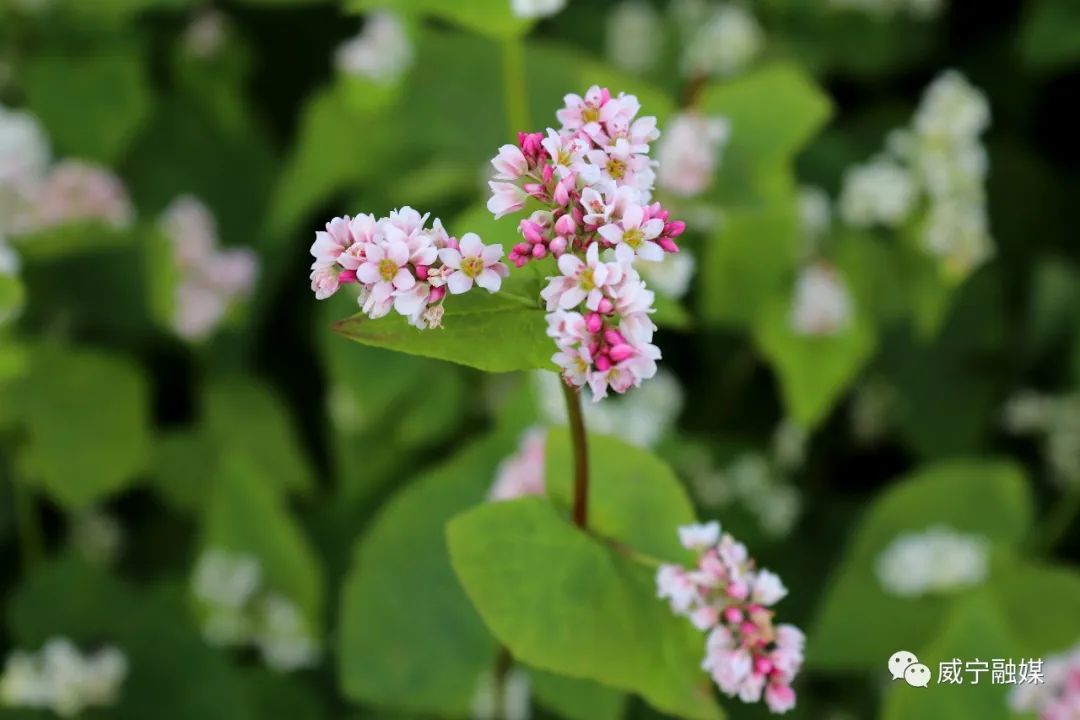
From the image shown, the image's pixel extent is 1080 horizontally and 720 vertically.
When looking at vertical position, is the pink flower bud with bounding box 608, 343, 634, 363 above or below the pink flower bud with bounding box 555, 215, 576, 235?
below

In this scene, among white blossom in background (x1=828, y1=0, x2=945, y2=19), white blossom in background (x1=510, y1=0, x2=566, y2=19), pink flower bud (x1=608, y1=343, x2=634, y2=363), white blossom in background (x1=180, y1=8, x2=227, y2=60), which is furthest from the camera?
white blossom in background (x1=180, y1=8, x2=227, y2=60)

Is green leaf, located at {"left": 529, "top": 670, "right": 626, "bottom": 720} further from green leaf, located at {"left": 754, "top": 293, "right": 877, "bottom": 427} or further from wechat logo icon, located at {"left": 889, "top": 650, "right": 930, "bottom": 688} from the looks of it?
green leaf, located at {"left": 754, "top": 293, "right": 877, "bottom": 427}

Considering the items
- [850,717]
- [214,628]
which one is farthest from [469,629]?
[850,717]

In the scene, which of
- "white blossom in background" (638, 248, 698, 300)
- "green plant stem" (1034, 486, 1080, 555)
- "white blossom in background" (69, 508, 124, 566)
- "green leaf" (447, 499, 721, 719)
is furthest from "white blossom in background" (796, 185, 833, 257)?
"white blossom in background" (69, 508, 124, 566)

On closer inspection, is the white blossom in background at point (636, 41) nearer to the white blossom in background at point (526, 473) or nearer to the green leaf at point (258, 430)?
the green leaf at point (258, 430)

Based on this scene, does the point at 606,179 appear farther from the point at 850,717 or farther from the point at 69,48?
the point at 69,48

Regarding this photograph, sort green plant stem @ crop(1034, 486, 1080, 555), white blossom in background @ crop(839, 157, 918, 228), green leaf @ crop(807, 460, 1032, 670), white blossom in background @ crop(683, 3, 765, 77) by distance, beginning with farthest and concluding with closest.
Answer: white blossom in background @ crop(683, 3, 765, 77) → green plant stem @ crop(1034, 486, 1080, 555) → white blossom in background @ crop(839, 157, 918, 228) → green leaf @ crop(807, 460, 1032, 670)

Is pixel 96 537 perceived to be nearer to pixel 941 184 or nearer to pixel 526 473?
pixel 526 473

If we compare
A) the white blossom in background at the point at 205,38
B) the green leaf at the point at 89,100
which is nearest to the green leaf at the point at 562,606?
the green leaf at the point at 89,100
